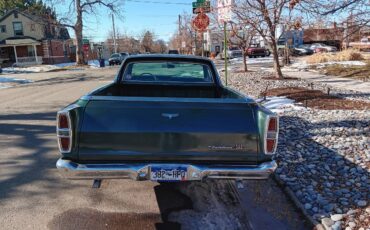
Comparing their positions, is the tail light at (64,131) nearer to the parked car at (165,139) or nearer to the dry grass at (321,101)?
the parked car at (165,139)

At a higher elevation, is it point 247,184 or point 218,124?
point 218,124

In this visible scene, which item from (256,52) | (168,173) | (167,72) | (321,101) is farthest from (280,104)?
(256,52)

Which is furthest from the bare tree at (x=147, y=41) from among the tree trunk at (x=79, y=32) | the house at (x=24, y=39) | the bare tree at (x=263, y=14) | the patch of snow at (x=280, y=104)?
the patch of snow at (x=280, y=104)

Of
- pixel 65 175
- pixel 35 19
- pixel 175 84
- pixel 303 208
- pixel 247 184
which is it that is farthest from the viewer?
pixel 35 19

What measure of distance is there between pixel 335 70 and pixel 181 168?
19.5 m

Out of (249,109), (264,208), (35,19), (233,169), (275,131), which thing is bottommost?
(264,208)

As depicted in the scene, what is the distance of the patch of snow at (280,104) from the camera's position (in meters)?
9.14

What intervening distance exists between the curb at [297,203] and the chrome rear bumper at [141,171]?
2.22ft

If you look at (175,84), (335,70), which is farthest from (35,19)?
(175,84)

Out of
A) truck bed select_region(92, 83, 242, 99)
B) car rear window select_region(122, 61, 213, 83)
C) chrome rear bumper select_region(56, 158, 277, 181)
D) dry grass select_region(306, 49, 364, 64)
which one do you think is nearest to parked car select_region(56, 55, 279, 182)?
chrome rear bumper select_region(56, 158, 277, 181)

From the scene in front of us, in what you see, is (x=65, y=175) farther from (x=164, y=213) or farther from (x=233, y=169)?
(x=233, y=169)

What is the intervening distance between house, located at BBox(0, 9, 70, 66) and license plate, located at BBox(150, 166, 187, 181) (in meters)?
50.7

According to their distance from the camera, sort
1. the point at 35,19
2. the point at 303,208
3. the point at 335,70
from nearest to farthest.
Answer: the point at 303,208
the point at 335,70
the point at 35,19

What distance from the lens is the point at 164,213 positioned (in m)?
4.00
